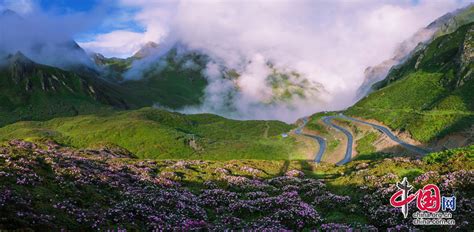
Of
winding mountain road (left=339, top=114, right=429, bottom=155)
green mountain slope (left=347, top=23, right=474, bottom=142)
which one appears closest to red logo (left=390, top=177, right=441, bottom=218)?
winding mountain road (left=339, top=114, right=429, bottom=155)

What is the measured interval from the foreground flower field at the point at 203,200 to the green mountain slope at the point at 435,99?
277 feet

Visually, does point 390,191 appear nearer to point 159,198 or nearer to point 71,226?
point 159,198

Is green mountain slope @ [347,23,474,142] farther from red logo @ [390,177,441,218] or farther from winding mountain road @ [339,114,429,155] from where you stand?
red logo @ [390,177,441,218]

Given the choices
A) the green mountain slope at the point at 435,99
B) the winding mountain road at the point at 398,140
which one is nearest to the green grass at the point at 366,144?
the winding mountain road at the point at 398,140

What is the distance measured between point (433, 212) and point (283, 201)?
9.61 metres

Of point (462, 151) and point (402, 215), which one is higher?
point (462, 151)

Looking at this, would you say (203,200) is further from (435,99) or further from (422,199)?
(435,99)

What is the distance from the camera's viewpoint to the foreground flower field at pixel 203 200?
17344mm

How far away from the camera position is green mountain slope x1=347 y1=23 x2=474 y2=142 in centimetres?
10769

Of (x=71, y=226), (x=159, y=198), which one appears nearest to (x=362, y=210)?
(x=159, y=198)

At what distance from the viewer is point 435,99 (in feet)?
473

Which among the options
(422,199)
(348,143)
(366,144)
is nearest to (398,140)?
(366,144)

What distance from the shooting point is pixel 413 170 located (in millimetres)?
31109

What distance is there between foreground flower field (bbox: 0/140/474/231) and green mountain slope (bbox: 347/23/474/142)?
84435 millimetres
